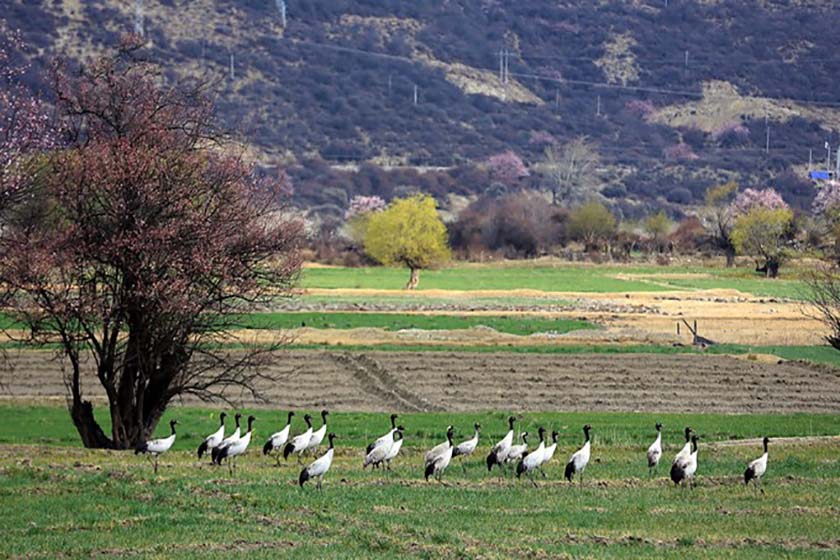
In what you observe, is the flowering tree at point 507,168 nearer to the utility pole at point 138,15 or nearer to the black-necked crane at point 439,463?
the utility pole at point 138,15

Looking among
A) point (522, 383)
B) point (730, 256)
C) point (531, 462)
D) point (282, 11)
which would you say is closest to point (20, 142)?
Result: point (531, 462)

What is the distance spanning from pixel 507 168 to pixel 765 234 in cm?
6319

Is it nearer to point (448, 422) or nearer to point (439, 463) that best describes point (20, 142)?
point (448, 422)

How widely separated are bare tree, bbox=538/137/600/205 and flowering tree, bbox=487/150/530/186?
3504mm

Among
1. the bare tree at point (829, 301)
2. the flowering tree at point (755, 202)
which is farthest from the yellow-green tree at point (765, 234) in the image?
the bare tree at point (829, 301)

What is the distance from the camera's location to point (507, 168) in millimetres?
171625

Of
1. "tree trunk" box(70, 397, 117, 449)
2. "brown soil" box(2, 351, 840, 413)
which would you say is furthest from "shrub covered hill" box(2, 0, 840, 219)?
"tree trunk" box(70, 397, 117, 449)

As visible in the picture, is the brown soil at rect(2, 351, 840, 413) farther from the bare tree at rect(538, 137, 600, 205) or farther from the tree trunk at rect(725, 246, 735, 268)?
the bare tree at rect(538, 137, 600, 205)

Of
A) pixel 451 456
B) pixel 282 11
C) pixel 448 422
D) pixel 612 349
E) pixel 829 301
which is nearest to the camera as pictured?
pixel 451 456

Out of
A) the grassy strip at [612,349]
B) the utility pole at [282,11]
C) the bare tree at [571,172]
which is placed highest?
the utility pole at [282,11]

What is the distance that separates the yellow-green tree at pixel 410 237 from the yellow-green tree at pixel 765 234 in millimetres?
27211

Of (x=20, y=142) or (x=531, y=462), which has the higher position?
(x=20, y=142)

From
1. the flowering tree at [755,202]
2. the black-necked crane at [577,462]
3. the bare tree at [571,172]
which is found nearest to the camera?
the black-necked crane at [577,462]

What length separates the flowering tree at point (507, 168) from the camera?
552 feet
